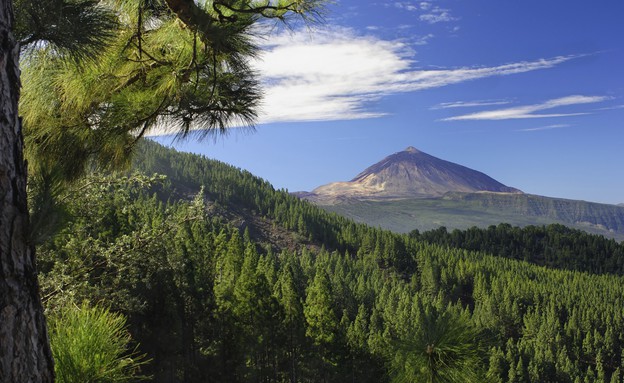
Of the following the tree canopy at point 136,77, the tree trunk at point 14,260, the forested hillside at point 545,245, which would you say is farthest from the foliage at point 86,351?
the forested hillside at point 545,245

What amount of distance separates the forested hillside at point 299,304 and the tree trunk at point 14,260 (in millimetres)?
202

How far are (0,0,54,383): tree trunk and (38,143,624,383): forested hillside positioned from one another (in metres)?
0.20

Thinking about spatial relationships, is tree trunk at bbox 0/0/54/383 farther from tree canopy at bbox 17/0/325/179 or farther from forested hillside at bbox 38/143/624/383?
tree canopy at bbox 17/0/325/179

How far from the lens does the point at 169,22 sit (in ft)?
12.2

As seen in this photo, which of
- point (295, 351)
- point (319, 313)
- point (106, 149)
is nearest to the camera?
point (106, 149)

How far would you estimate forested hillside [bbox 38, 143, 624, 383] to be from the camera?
4.99 meters

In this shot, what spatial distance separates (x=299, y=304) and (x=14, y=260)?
112ft

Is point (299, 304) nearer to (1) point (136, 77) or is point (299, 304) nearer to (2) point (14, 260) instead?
(1) point (136, 77)

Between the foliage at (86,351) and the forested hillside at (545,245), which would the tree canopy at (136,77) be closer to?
the foliage at (86,351)

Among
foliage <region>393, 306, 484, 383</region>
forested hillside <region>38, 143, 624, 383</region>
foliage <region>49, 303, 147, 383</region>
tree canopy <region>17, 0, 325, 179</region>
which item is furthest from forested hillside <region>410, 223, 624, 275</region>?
foliage <region>49, 303, 147, 383</region>

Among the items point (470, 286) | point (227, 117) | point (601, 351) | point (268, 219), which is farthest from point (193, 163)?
point (227, 117)

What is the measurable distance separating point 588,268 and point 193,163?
175 meters

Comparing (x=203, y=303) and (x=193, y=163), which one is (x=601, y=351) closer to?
(x=203, y=303)

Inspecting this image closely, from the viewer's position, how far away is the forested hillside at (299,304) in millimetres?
4988
